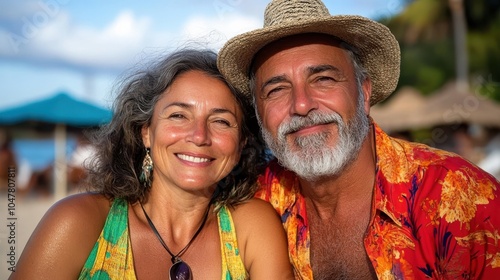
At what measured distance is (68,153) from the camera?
47.1 ft

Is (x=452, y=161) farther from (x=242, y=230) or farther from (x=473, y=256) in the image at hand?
(x=242, y=230)

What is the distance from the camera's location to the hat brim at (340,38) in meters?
3.27

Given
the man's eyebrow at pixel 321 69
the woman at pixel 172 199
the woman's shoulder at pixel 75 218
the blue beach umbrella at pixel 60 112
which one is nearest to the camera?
the woman's shoulder at pixel 75 218

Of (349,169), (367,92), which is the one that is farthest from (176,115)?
(367,92)

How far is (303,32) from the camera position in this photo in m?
3.38

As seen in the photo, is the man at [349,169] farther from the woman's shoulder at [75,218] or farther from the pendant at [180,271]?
the woman's shoulder at [75,218]

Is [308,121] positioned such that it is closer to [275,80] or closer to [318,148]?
[318,148]

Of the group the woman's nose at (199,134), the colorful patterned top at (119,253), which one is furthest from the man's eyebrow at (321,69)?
the colorful patterned top at (119,253)

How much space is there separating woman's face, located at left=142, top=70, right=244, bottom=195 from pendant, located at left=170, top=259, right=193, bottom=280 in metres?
0.43

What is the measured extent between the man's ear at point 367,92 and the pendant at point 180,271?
1.45 m

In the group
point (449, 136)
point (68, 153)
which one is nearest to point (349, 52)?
point (68, 153)

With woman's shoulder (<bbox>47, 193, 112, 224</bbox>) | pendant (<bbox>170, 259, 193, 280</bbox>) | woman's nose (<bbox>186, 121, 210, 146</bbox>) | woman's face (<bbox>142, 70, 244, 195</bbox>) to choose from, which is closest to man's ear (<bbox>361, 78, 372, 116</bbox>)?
woman's face (<bbox>142, 70, 244, 195</bbox>)

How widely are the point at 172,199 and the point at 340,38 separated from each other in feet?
4.64

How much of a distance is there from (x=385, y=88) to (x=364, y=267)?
1.27 meters
